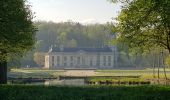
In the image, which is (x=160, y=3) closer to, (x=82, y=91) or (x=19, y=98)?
(x=82, y=91)

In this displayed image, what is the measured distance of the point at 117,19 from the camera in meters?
32.6

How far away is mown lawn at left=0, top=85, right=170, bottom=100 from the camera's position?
27.5 m

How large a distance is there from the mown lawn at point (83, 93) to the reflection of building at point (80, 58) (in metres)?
149

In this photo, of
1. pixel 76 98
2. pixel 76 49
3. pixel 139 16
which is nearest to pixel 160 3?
→ pixel 139 16

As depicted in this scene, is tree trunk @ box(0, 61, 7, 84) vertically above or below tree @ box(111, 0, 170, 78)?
below

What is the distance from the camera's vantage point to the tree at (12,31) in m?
29.9

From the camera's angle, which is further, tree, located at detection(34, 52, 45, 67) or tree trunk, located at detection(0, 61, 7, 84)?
tree, located at detection(34, 52, 45, 67)

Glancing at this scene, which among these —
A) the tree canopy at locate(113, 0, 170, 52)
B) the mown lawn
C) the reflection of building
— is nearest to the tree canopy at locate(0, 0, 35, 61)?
the mown lawn

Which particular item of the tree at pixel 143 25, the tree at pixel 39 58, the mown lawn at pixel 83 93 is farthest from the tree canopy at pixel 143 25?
the tree at pixel 39 58

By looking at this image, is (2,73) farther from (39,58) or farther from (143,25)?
(39,58)

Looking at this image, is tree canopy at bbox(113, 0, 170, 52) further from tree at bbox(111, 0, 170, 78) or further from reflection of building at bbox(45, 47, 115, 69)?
reflection of building at bbox(45, 47, 115, 69)

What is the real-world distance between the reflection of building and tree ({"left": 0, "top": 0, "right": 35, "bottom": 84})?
139 meters

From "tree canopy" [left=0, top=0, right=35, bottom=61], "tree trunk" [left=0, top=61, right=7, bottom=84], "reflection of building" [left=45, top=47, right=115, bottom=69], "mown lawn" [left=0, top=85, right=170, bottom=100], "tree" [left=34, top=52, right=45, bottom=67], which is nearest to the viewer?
"mown lawn" [left=0, top=85, right=170, bottom=100]

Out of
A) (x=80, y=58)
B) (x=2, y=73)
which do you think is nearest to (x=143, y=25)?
(x=2, y=73)
